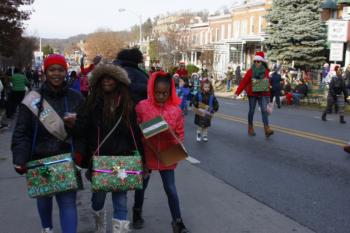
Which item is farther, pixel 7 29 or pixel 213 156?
pixel 7 29

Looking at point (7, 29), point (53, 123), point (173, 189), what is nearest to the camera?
point (53, 123)

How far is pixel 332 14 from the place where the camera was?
1469 inches

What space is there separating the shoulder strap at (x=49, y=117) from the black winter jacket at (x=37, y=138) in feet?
0.12

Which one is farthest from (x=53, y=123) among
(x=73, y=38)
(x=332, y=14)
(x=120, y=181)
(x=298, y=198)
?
(x=73, y=38)

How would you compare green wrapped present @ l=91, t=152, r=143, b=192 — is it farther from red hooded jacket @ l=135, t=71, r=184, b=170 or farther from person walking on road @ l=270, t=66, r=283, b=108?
person walking on road @ l=270, t=66, r=283, b=108

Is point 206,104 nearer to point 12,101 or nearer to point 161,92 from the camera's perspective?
point 161,92

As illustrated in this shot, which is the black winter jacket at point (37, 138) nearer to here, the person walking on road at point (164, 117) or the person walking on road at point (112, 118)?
the person walking on road at point (112, 118)

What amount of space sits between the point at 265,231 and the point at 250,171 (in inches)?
112

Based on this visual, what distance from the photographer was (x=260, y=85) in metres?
10.9

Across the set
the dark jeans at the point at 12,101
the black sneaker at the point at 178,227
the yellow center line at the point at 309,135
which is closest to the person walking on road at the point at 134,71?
the black sneaker at the point at 178,227

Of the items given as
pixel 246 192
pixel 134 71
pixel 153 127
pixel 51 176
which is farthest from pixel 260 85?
pixel 51 176

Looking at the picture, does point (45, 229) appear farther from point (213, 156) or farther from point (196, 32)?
point (196, 32)

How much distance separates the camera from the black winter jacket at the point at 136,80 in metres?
5.21

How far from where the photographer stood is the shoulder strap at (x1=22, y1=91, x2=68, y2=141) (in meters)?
3.89
